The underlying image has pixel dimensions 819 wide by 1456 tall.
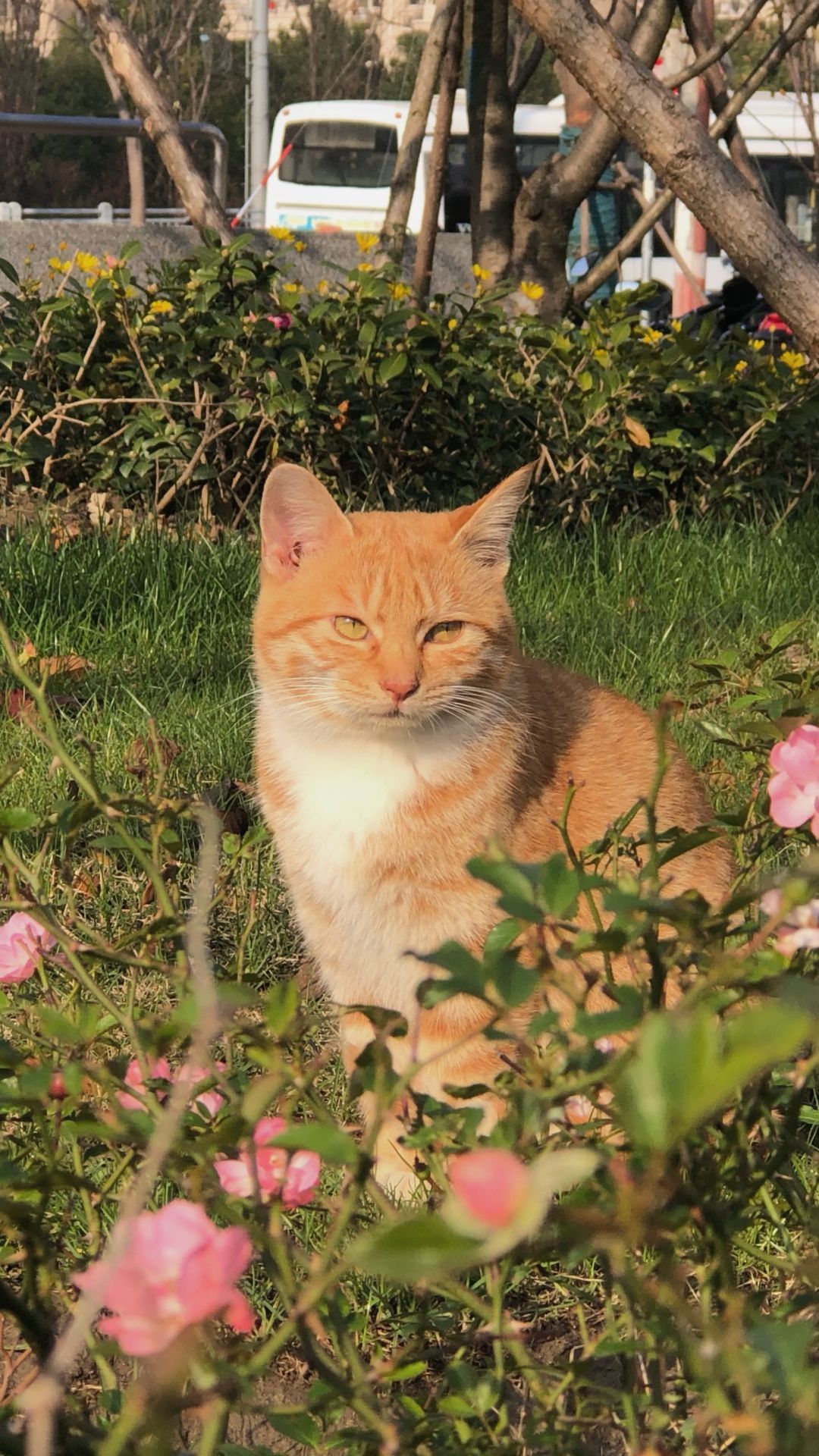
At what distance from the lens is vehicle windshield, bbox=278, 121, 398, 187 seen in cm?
2172

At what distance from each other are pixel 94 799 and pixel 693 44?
4473 millimetres

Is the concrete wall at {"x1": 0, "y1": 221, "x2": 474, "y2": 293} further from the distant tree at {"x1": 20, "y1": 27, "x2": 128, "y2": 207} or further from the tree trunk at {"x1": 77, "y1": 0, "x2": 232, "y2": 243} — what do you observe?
the distant tree at {"x1": 20, "y1": 27, "x2": 128, "y2": 207}

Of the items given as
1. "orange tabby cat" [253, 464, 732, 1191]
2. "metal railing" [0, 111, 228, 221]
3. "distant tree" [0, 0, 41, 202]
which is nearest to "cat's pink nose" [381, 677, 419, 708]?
"orange tabby cat" [253, 464, 732, 1191]

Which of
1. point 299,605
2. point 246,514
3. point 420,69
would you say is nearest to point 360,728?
point 299,605

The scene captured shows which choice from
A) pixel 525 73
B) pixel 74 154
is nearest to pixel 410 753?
pixel 525 73

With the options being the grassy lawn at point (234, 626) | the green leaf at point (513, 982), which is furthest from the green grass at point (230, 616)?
the green leaf at point (513, 982)

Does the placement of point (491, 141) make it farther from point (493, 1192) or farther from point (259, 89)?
point (259, 89)

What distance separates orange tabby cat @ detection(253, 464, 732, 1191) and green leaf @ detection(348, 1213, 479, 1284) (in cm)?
183

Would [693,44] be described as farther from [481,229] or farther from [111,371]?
[111,371]

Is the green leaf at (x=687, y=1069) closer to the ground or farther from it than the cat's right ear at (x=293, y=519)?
farther from it

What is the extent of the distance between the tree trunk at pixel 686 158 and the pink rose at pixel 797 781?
5.28 feet

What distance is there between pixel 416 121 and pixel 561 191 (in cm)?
78

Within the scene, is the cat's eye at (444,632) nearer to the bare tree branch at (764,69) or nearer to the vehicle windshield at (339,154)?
the bare tree branch at (764,69)

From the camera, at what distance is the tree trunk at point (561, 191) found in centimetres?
596
